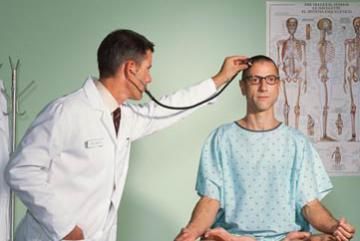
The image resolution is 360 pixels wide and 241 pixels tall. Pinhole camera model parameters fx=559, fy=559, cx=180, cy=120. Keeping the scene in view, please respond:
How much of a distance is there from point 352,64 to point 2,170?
1.61m

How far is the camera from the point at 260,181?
71.4 inches

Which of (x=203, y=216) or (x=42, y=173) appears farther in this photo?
(x=203, y=216)

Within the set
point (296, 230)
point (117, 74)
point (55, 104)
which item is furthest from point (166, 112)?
point (296, 230)

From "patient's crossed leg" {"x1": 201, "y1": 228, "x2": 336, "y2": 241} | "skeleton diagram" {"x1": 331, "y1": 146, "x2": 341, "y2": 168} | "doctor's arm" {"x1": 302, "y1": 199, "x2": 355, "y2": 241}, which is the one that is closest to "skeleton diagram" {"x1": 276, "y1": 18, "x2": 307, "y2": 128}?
"skeleton diagram" {"x1": 331, "y1": 146, "x2": 341, "y2": 168}

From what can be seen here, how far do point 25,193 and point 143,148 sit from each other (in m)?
1.01

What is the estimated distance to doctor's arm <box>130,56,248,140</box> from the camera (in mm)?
1991

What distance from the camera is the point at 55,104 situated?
170 centimetres

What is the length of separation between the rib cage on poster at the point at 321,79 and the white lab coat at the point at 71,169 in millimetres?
982

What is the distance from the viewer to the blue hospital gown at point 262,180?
5.91 feet

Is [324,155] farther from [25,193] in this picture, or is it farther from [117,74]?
[25,193]

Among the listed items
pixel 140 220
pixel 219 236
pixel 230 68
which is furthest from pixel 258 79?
pixel 140 220

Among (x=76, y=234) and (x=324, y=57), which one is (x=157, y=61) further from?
(x=76, y=234)

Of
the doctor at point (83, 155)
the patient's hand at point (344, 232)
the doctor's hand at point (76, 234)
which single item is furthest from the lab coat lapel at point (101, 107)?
the patient's hand at point (344, 232)

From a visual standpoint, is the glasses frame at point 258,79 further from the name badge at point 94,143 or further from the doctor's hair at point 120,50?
the name badge at point 94,143
